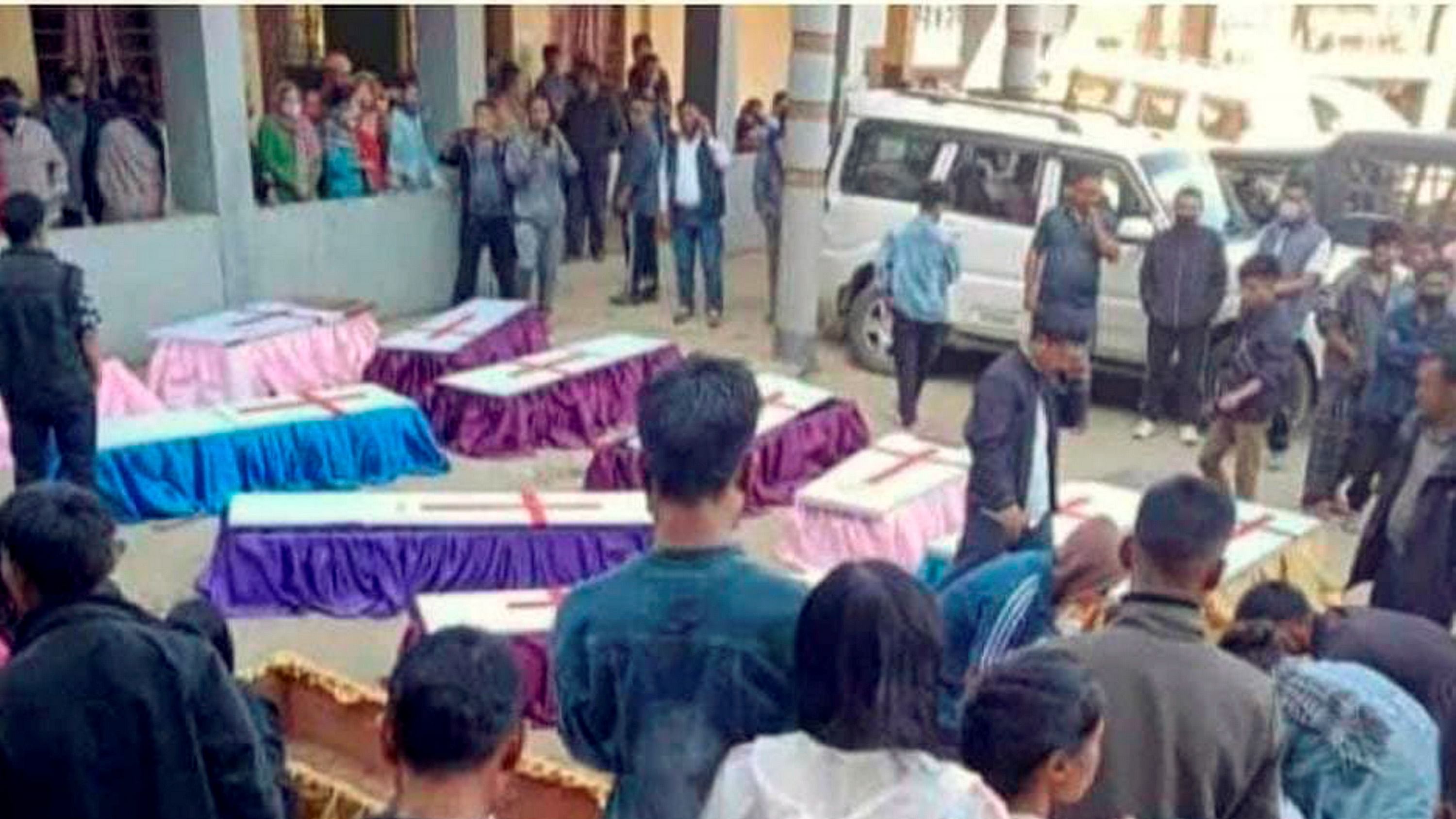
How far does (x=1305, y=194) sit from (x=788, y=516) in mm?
4067

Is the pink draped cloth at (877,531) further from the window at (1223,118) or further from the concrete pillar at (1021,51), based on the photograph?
the concrete pillar at (1021,51)

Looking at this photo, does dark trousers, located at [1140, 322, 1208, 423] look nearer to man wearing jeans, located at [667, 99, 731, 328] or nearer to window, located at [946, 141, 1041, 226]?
window, located at [946, 141, 1041, 226]

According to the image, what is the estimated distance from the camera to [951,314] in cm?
1031

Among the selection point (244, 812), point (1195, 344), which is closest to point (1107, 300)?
point (1195, 344)

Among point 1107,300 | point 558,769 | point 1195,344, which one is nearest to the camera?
point 558,769

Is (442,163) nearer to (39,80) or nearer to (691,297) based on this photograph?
(691,297)

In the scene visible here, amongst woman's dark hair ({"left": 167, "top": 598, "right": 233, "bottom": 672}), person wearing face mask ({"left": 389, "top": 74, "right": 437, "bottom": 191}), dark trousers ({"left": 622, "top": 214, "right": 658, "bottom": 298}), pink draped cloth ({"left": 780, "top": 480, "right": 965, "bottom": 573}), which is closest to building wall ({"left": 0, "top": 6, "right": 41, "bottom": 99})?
person wearing face mask ({"left": 389, "top": 74, "right": 437, "bottom": 191})

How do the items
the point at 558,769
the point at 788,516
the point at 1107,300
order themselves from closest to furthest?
1. the point at 558,769
2. the point at 788,516
3. the point at 1107,300

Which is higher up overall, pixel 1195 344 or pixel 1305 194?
pixel 1305 194

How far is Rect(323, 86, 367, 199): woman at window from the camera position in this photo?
11.8 m

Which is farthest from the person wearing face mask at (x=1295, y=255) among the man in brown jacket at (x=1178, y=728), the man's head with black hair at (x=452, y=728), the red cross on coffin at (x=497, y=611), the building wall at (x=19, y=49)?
the building wall at (x=19, y=49)

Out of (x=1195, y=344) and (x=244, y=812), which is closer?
(x=244, y=812)

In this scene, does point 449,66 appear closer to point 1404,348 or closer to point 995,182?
point 995,182

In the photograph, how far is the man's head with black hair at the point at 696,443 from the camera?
2436 millimetres
